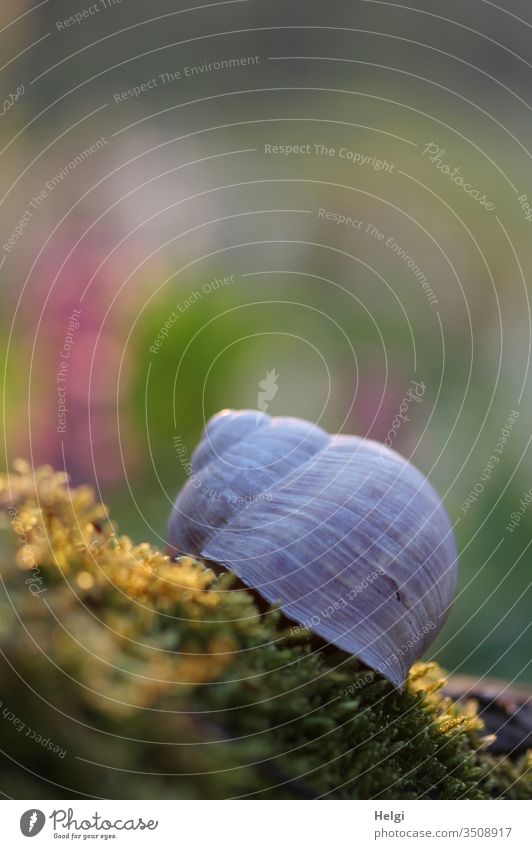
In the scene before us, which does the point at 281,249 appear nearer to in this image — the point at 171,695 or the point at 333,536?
the point at 333,536

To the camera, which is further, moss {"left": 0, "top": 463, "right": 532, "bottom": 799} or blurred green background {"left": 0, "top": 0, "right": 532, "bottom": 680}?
blurred green background {"left": 0, "top": 0, "right": 532, "bottom": 680}

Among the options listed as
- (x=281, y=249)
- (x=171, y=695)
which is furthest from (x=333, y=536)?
(x=281, y=249)

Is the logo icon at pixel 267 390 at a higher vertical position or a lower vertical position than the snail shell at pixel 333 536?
higher
